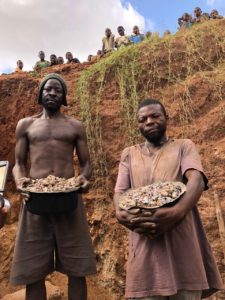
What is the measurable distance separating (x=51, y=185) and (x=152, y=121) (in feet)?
2.97

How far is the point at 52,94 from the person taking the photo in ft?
11.2

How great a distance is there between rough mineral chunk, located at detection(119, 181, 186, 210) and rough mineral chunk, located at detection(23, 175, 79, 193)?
2.04 feet

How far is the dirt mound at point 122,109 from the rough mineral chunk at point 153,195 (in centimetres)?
240

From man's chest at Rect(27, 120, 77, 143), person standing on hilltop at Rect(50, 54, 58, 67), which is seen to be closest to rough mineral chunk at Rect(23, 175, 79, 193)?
man's chest at Rect(27, 120, 77, 143)

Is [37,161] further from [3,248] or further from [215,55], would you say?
[215,55]

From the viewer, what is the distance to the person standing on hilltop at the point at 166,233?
222cm

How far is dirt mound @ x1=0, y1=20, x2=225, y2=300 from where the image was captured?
5.06 meters

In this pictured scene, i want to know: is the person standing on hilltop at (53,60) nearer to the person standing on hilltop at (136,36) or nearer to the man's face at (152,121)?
the person standing on hilltop at (136,36)

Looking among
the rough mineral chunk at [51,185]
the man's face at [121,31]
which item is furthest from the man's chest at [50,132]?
the man's face at [121,31]

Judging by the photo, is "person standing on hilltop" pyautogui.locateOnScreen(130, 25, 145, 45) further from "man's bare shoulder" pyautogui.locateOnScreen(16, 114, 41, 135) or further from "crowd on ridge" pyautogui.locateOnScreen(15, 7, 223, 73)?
"man's bare shoulder" pyautogui.locateOnScreen(16, 114, 41, 135)

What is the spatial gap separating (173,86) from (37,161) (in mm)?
3124

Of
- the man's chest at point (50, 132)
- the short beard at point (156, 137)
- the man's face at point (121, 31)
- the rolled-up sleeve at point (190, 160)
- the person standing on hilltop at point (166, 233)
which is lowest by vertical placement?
the person standing on hilltop at point (166, 233)

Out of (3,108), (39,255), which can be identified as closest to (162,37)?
(3,108)

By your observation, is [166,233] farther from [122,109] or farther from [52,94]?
[122,109]
